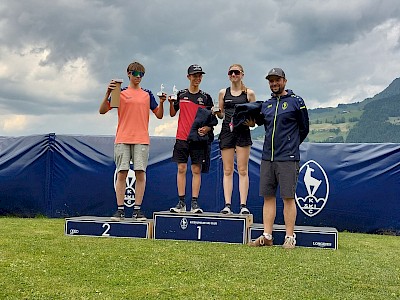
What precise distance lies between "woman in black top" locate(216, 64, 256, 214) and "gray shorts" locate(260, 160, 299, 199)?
52cm

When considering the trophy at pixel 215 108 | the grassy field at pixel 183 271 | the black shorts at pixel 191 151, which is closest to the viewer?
the grassy field at pixel 183 271

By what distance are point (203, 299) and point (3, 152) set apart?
7.36 m

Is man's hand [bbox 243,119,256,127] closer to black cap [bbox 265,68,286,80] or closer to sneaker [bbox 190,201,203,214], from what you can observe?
black cap [bbox 265,68,286,80]

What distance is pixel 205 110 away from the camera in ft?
19.7

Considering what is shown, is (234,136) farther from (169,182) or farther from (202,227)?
(169,182)

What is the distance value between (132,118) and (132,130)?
15cm

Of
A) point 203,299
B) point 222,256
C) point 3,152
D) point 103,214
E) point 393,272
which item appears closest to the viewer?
point 203,299

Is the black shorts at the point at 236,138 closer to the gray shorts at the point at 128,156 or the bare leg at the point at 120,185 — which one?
the gray shorts at the point at 128,156

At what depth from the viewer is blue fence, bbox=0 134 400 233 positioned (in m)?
8.03

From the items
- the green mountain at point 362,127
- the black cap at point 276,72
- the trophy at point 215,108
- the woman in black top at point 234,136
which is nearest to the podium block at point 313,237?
the woman in black top at point 234,136

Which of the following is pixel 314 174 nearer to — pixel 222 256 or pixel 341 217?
pixel 341 217

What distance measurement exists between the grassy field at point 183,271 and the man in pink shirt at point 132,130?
87cm

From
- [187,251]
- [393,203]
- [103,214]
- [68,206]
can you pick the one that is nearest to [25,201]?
[68,206]

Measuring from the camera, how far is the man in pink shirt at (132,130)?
5980 mm
